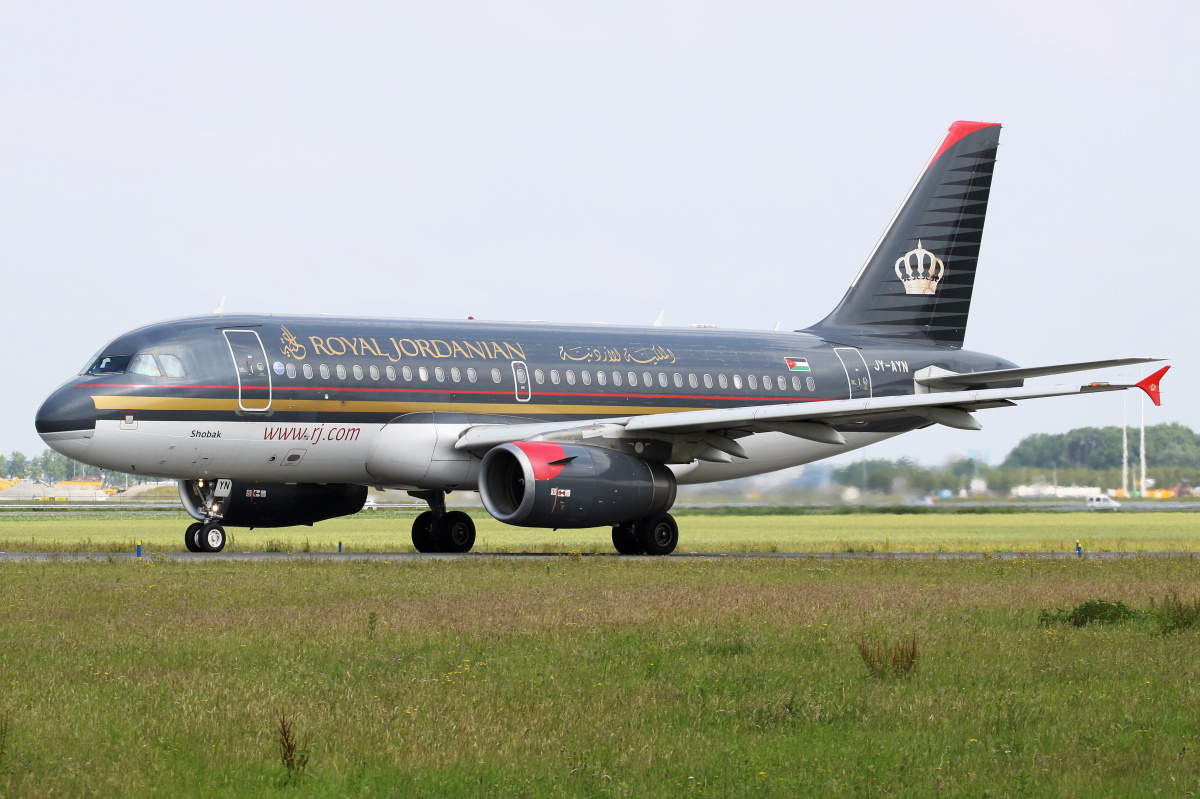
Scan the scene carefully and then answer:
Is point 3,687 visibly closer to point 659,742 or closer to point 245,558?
point 659,742

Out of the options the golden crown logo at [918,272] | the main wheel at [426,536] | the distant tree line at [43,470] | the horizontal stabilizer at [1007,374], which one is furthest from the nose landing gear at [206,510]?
the distant tree line at [43,470]

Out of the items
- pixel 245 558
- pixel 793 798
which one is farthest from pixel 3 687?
pixel 245 558

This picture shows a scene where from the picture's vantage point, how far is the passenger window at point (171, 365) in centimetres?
2402

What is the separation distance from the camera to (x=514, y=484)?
2514cm

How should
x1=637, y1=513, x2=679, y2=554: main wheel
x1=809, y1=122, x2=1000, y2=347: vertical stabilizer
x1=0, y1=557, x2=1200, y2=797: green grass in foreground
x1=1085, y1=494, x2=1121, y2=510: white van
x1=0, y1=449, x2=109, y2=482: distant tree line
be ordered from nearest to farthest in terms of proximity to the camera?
1. x1=0, y1=557, x2=1200, y2=797: green grass in foreground
2. x1=637, y1=513, x2=679, y2=554: main wheel
3. x1=809, y1=122, x2=1000, y2=347: vertical stabilizer
4. x1=1085, y1=494, x2=1121, y2=510: white van
5. x1=0, y1=449, x2=109, y2=482: distant tree line

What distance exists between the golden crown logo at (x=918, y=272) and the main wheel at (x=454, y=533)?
11.9 meters

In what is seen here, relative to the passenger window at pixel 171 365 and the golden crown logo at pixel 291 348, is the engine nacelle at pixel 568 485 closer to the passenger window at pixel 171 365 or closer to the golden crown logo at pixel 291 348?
the golden crown logo at pixel 291 348

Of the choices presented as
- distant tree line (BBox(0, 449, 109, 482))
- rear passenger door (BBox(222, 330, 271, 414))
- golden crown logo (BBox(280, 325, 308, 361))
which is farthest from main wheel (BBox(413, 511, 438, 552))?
distant tree line (BBox(0, 449, 109, 482))

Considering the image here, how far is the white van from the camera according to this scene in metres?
39.5

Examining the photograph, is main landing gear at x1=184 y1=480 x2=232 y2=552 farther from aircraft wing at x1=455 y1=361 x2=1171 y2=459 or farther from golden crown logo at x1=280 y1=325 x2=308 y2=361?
aircraft wing at x1=455 y1=361 x2=1171 y2=459

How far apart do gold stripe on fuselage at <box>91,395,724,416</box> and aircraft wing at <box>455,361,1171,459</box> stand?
70cm

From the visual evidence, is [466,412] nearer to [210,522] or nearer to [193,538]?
[210,522]

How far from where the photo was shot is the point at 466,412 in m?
26.1

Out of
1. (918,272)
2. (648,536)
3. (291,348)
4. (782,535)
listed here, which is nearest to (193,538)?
(291,348)
